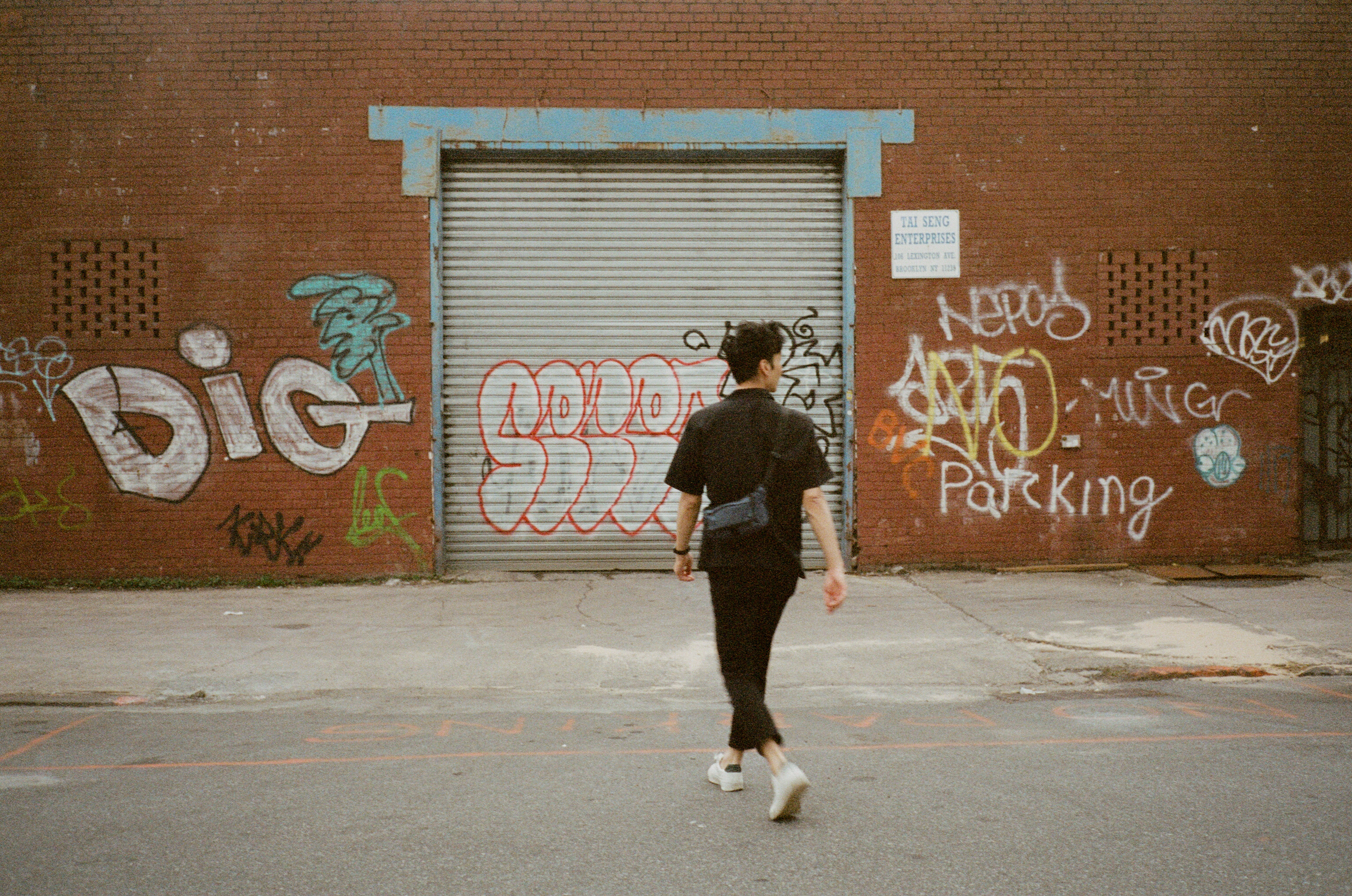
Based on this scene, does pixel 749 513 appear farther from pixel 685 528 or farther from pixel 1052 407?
pixel 1052 407

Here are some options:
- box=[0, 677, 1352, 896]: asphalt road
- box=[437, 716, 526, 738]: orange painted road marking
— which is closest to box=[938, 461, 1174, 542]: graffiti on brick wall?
box=[0, 677, 1352, 896]: asphalt road

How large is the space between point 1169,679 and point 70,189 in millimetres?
10077

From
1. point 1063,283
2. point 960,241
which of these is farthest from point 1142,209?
point 960,241

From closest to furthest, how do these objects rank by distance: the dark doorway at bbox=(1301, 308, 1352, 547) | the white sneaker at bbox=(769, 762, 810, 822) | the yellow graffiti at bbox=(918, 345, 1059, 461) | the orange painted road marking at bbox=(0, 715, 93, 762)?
the white sneaker at bbox=(769, 762, 810, 822) → the orange painted road marking at bbox=(0, 715, 93, 762) → the yellow graffiti at bbox=(918, 345, 1059, 461) → the dark doorway at bbox=(1301, 308, 1352, 547)

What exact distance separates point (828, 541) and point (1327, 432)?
8.85 metres

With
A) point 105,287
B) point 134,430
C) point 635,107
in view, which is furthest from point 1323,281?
point 105,287

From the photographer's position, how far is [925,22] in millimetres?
10312

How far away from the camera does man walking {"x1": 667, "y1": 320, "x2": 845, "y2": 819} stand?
14.2 ft

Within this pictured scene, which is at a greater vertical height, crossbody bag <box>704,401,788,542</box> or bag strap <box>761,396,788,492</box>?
bag strap <box>761,396,788,492</box>

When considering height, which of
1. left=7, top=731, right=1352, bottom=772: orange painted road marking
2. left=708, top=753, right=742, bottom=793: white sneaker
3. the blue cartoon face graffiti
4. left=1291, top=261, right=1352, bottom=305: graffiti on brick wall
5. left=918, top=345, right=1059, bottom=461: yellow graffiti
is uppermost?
left=1291, top=261, right=1352, bottom=305: graffiti on brick wall

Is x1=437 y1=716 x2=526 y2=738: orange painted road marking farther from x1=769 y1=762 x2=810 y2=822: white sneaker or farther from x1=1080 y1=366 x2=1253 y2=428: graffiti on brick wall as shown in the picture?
x1=1080 y1=366 x2=1253 y2=428: graffiti on brick wall

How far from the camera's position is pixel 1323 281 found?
413 inches

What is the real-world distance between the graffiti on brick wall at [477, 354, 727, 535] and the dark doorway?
594 cm

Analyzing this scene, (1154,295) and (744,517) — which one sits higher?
(1154,295)
